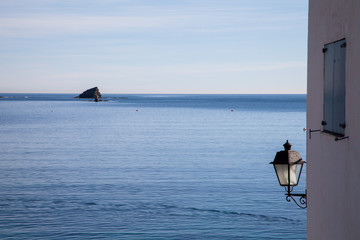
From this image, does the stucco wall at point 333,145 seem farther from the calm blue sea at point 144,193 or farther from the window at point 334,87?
the calm blue sea at point 144,193

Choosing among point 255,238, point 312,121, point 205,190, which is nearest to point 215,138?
point 205,190

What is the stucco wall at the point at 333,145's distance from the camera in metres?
4.95

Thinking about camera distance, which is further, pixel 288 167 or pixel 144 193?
pixel 144 193

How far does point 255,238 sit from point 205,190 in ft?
30.1

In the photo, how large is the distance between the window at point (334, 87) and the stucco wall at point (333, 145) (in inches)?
4.5

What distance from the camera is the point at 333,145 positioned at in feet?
18.9

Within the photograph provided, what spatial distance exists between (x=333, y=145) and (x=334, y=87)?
651mm

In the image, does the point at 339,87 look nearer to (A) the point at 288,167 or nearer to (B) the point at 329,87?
(B) the point at 329,87

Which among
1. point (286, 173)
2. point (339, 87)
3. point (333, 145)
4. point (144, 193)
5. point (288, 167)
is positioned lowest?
point (144, 193)

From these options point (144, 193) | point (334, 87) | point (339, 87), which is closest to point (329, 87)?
point (334, 87)

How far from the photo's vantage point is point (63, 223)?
964 inches

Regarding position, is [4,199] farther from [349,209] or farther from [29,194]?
[349,209]

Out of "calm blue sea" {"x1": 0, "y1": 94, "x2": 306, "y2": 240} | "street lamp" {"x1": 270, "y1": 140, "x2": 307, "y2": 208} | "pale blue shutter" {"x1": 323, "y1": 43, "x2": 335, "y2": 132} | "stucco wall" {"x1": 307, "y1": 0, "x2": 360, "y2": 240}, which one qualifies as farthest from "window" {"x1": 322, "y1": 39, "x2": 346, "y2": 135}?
"calm blue sea" {"x1": 0, "y1": 94, "x2": 306, "y2": 240}

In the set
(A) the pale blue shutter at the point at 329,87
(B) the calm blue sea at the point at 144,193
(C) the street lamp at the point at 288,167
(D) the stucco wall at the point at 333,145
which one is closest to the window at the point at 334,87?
(A) the pale blue shutter at the point at 329,87
